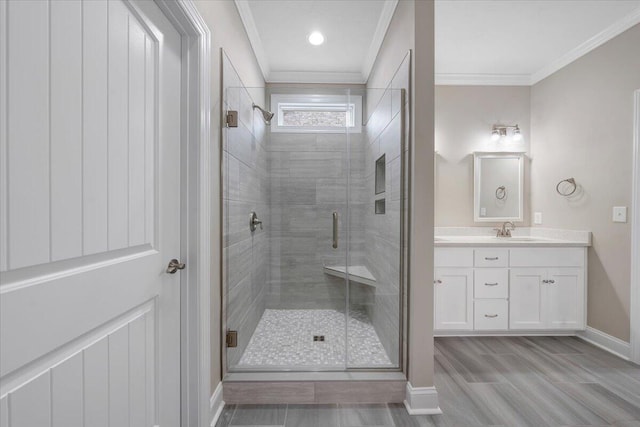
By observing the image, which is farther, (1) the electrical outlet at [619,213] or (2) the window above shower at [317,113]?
(1) the electrical outlet at [619,213]

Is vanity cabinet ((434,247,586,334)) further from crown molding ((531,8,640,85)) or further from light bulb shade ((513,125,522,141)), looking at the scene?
crown molding ((531,8,640,85))

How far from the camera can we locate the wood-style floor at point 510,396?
66.4 inches

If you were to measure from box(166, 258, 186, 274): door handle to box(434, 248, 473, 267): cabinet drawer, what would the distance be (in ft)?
7.17

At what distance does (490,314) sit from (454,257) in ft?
1.99

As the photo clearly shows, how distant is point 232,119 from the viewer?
1.95m

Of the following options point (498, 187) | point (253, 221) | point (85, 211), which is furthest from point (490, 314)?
point (85, 211)

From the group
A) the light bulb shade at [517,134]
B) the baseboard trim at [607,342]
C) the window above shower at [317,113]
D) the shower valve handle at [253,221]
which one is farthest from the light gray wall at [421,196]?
the light bulb shade at [517,134]

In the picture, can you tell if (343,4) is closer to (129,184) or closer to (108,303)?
(129,184)

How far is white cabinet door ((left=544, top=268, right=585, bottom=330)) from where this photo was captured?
9.19 ft

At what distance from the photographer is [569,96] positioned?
9.79 feet

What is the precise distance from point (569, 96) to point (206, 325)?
3.68m

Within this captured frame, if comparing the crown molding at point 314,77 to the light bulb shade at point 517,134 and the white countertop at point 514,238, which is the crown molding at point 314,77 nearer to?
the light bulb shade at point 517,134

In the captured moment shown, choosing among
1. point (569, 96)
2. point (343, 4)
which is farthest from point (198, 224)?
point (569, 96)

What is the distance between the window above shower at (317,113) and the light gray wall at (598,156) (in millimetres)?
2119
